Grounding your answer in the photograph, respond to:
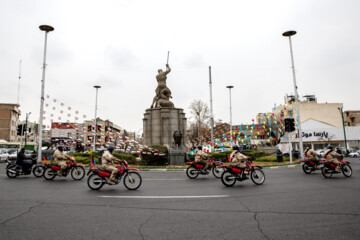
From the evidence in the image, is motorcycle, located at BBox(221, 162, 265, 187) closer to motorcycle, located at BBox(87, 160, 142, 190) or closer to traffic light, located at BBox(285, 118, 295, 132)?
motorcycle, located at BBox(87, 160, 142, 190)

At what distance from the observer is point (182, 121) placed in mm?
25406

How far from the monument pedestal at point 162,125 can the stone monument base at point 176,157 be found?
457 cm

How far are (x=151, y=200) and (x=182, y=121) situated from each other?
1853cm

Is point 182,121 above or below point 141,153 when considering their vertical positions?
above

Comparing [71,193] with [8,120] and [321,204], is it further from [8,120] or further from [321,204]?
[8,120]

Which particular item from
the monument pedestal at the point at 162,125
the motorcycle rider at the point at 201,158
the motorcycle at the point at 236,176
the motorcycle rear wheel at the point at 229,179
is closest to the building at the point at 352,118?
the monument pedestal at the point at 162,125

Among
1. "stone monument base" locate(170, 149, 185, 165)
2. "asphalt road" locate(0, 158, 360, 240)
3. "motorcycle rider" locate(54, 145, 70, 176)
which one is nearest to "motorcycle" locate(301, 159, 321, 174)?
"asphalt road" locate(0, 158, 360, 240)

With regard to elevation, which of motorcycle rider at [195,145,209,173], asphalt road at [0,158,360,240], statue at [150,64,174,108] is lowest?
asphalt road at [0,158,360,240]

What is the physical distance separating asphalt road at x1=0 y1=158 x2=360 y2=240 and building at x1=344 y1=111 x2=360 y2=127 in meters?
67.8

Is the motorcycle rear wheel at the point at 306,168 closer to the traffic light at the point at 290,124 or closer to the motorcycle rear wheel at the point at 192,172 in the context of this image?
the motorcycle rear wheel at the point at 192,172

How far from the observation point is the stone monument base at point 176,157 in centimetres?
1933

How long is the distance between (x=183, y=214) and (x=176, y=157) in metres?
13.9

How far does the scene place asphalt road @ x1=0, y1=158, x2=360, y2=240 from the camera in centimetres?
430

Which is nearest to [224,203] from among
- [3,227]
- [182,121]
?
[3,227]
